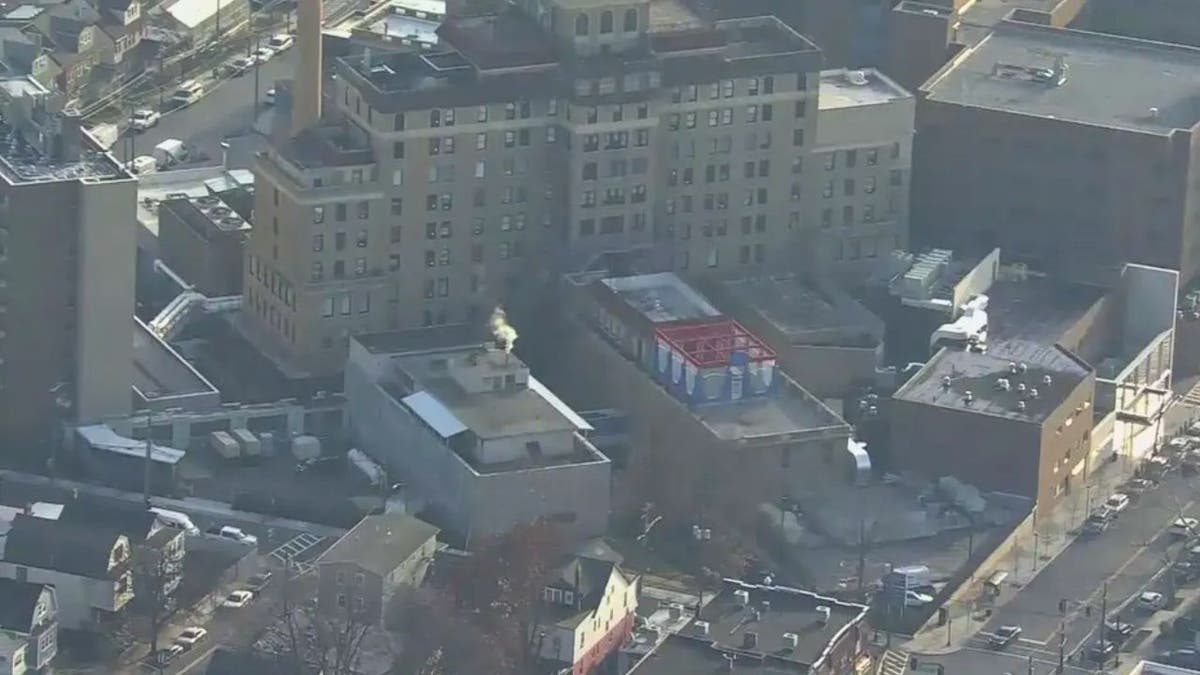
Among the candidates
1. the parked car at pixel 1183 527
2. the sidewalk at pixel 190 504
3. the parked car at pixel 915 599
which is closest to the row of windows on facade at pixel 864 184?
the parked car at pixel 1183 527

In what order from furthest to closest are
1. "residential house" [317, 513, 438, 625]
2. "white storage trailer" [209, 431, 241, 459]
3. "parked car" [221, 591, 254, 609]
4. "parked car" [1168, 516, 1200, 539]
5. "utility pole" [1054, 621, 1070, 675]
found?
"white storage trailer" [209, 431, 241, 459] < "parked car" [1168, 516, 1200, 539] < "parked car" [221, 591, 254, 609] < "utility pole" [1054, 621, 1070, 675] < "residential house" [317, 513, 438, 625]

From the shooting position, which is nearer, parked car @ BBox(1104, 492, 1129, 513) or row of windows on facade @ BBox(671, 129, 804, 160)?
parked car @ BBox(1104, 492, 1129, 513)

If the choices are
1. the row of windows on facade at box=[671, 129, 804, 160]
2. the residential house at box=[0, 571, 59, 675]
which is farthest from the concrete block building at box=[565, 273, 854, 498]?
the residential house at box=[0, 571, 59, 675]

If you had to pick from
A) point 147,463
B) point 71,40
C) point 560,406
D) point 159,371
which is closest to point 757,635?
point 560,406

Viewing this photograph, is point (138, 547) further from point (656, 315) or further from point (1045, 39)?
point (1045, 39)

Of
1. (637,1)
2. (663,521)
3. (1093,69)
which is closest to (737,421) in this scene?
(663,521)

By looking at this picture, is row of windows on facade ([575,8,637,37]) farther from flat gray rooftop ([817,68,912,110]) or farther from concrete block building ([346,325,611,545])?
concrete block building ([346,325,611,545])
